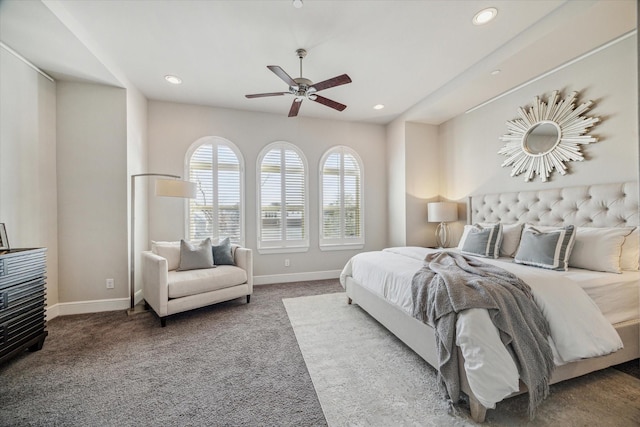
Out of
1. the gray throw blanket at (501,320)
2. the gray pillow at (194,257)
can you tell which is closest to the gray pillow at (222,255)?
the gray pillow at (194,257)

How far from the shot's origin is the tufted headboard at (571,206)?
2.30 m

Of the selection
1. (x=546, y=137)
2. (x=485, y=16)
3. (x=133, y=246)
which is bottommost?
(x=133, y=246)

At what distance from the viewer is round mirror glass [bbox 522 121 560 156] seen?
2.85 metres

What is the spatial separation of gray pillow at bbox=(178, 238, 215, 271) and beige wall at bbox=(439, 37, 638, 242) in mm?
3997

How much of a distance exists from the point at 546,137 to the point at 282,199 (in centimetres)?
364

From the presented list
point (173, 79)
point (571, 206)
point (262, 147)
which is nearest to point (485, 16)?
point (571, 206)

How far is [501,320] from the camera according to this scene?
1511 mm

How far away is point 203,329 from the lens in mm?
2699

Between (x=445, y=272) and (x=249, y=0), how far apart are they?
2619 millimetres

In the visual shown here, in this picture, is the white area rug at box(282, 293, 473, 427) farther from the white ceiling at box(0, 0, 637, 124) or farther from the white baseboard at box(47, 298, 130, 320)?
the white ceiling at box(0, 0, 637, 124)

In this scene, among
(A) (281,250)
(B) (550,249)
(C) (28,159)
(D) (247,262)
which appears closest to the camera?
(B) (550,249)

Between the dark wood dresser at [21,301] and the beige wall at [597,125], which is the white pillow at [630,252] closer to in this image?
the beige wall at [597,125]

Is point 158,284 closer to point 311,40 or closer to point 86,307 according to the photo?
point 86,307

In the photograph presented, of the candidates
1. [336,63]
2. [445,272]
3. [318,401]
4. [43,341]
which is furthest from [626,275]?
[43,341]
